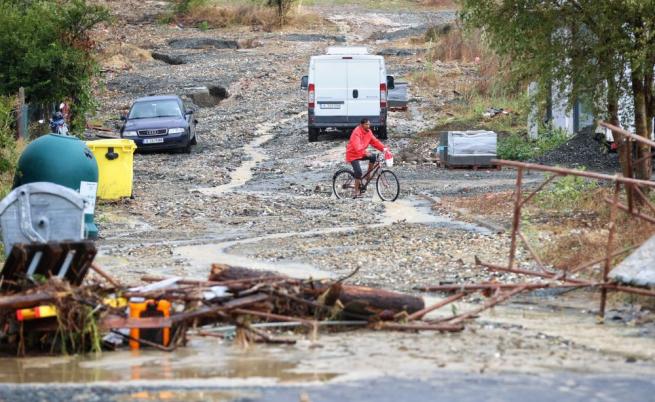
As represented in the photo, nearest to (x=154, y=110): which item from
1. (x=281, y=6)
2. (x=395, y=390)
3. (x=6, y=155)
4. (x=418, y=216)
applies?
(x=6, y=155)

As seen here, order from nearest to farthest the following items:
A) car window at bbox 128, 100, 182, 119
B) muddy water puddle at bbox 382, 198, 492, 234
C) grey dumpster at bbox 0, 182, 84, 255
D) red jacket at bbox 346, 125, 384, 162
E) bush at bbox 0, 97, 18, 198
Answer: grey dumpster at bbox 0, 182, 84, 255 → muddy water puddle at bbox 382, 198, 492, 234 → bush at bbox 0, 97, 18, 198 → red jacket at bbox 346, 125, 384, 162 → car window at bbox 128, 100, 182, 119

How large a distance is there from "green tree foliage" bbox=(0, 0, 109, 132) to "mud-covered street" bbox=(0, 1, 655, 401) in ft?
8.64

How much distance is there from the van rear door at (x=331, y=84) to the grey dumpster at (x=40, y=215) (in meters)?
22.9

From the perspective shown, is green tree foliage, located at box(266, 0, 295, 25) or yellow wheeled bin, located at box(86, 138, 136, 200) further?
green tree foliage, located at box(266, 0, 295, 25)

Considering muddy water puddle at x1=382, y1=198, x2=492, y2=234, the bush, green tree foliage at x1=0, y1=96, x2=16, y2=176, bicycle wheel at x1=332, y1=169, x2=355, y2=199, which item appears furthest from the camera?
bicycle wheel at x1=332, y1=169, x2=355, y2=199

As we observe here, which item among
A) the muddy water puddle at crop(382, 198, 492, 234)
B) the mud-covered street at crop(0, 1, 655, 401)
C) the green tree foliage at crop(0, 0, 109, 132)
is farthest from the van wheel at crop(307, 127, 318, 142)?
the muddy water puddle at crop(382, 198, 492, 234)

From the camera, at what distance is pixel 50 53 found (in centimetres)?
3397

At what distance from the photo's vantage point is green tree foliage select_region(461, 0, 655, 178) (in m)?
20.8

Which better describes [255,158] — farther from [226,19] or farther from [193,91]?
[226,19]

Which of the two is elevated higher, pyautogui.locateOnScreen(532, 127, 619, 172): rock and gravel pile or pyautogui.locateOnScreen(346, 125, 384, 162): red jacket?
pyautogui.locateOnScreen(346, 125, 384, 162): red jacket

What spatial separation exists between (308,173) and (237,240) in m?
12.1

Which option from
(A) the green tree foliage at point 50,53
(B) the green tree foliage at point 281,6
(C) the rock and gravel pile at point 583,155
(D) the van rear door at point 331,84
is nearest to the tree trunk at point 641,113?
(C) the rock and gravel pile at point 583,155

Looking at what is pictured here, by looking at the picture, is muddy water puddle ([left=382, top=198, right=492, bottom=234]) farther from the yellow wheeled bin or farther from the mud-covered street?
the yellow wheeled bin

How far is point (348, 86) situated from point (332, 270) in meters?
20.7
